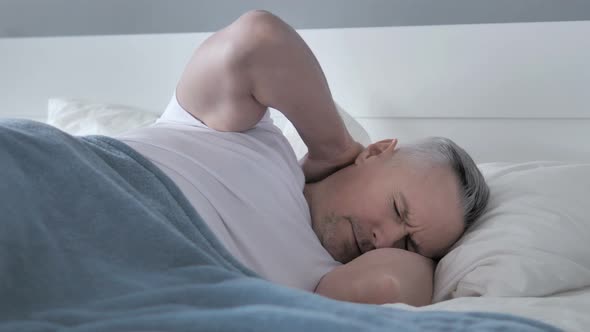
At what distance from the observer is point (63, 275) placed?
85 centimetres

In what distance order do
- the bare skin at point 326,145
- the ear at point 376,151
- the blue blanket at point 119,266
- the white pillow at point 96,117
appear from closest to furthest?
the blue blanket at point 119,266
the bare skin at point 326,145
the ear at point 376,151
the white pillow at point 96,117

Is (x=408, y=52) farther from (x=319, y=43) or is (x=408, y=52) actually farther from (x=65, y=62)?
(x=65, y=62)

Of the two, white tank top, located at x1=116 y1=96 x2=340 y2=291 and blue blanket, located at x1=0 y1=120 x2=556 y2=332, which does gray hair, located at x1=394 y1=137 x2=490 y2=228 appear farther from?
blue blanket, located at x1=0 y1=120 x2=556 y2=332

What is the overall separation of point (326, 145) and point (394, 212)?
20 centimetres

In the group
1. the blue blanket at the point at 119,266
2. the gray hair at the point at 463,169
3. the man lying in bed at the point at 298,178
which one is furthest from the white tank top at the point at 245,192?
the gray hair at the point at 463,169

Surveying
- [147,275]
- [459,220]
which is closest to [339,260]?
[459,220]

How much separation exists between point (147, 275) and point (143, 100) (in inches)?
61.4

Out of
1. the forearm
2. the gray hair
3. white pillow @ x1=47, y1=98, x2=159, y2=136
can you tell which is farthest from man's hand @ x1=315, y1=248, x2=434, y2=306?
white pillow @ x1=47, y1=98, x2=159, y2=136

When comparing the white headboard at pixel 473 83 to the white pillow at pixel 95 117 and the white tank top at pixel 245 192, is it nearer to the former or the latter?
the white pillow at pixel 95 117

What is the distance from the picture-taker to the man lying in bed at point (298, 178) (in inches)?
48.5

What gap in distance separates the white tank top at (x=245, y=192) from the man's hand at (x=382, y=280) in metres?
0.06

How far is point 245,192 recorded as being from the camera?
Answer: 1.27 metres

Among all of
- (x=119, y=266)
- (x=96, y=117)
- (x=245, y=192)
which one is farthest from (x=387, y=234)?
(x=96, y=117)

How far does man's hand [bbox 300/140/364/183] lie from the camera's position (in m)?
1.51
